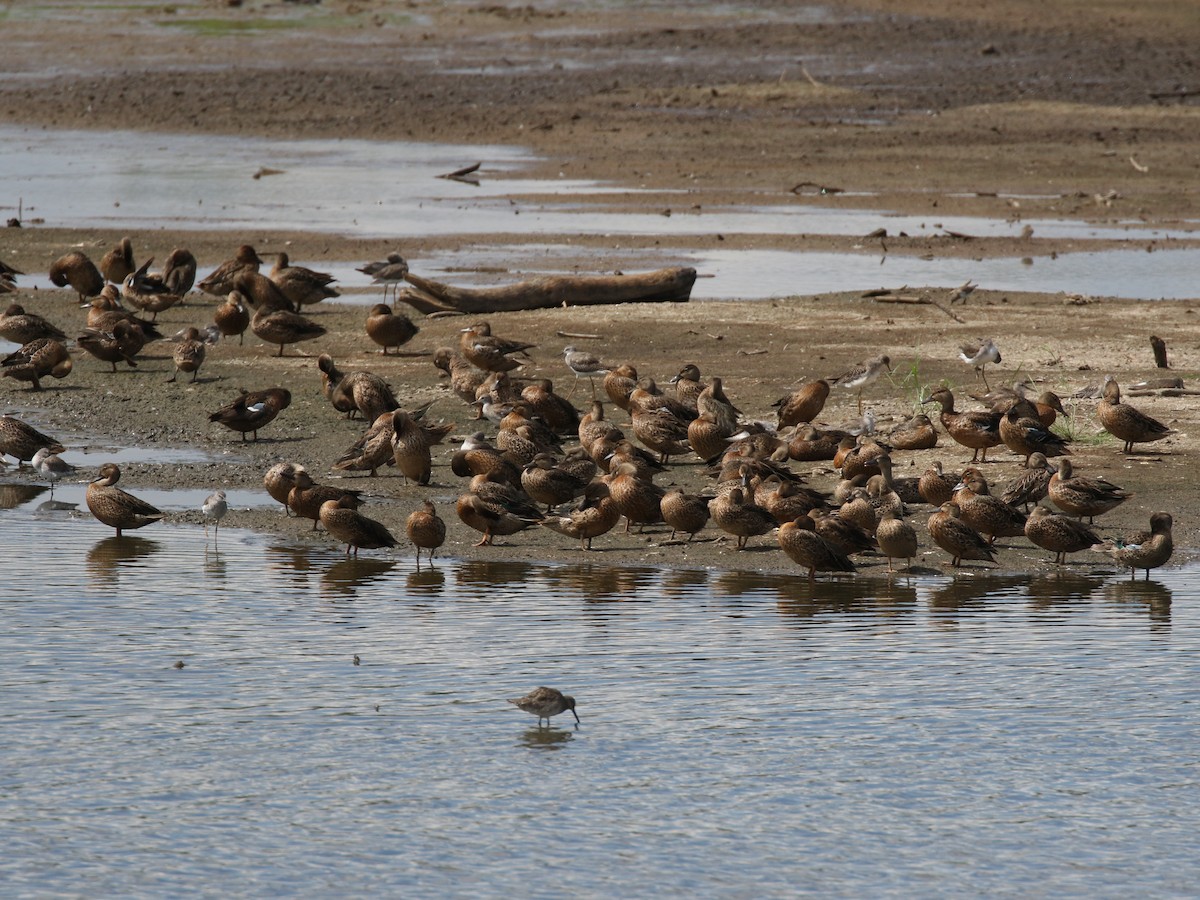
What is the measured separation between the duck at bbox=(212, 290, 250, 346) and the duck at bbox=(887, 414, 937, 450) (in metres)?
7.84

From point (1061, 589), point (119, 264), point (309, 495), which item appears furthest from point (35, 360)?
point (1061, 589)

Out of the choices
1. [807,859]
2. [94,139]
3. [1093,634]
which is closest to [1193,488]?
[1093,634]

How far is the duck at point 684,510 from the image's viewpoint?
1259cm

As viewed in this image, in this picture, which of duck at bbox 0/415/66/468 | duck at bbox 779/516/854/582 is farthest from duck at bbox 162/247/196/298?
duck at bbox 779/516/854/582

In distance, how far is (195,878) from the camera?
717cm

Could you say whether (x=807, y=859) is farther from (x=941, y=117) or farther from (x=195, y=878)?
(x=941, y=117)

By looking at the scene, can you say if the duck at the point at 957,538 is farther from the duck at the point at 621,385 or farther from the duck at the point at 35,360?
the duck at the point at 35,360

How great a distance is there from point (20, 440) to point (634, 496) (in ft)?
16.5

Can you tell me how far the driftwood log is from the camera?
2080cm

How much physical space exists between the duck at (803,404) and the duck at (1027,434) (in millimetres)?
1805

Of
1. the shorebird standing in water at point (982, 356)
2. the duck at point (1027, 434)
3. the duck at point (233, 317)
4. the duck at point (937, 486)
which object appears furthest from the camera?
the duck at point (233, 317)

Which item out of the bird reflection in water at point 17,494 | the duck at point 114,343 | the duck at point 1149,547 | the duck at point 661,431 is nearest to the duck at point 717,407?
the duck at point 661,431

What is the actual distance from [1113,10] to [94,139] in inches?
1110

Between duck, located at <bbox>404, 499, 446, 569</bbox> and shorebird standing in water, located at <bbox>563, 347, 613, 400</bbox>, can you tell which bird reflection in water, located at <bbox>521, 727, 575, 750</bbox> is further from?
shorebird standing in water, located at <bbox>563, 347, 613, 400</bbox>
